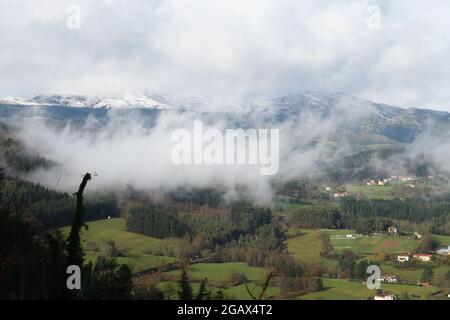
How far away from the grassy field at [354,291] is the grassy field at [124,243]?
104ft

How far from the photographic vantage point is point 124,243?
376ft

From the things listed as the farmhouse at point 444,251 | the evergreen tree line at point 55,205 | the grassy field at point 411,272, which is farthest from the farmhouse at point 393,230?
the evergreen tree line at point 55,205

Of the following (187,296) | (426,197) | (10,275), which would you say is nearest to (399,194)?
(426,197)

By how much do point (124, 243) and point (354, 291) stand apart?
5552 cm

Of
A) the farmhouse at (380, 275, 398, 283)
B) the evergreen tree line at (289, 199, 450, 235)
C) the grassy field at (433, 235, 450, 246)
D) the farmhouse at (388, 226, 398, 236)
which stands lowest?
the farmhouse at (380, 275, 398, 283)

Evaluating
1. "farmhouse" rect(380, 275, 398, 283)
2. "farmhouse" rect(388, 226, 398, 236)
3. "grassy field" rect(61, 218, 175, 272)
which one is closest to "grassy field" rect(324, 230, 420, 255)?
"farmhouse" rect(388, 226, 398, 236)

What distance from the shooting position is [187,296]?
43562 mm

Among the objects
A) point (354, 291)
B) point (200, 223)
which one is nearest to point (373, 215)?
point (200, 223)

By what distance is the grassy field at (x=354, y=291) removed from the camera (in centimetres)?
7369

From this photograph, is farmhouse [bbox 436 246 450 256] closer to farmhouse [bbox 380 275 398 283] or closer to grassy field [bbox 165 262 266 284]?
farmhouse [bbox 380 275 398 283]

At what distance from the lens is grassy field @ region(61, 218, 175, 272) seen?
320 ft

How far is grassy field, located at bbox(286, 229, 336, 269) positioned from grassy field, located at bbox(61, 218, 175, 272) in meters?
28.1
